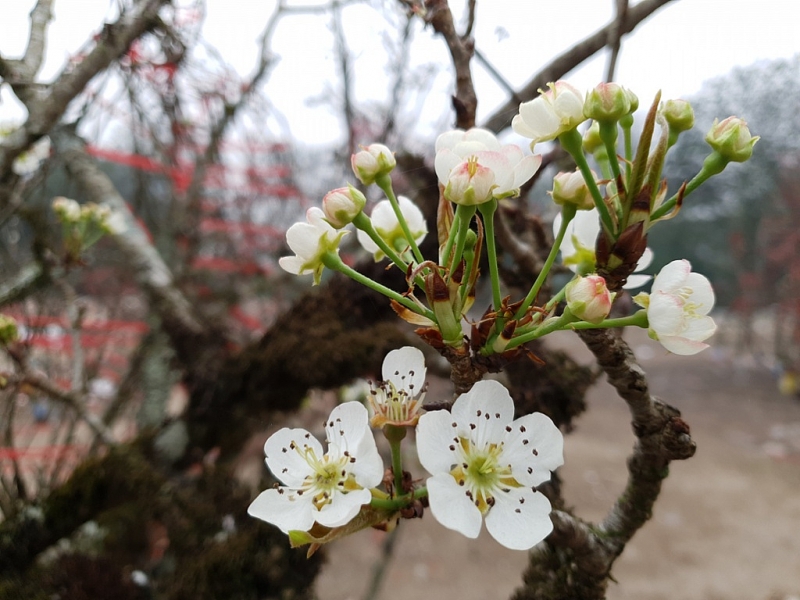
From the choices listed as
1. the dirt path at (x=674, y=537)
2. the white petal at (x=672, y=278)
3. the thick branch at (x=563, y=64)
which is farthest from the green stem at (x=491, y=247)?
the dirt path at (x=674, y=537)

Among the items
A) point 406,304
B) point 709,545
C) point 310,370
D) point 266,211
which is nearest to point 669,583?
point 709,545

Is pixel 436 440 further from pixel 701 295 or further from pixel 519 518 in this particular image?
pixel 701 295

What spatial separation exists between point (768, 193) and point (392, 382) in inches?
161

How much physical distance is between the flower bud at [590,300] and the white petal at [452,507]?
0.44 feet

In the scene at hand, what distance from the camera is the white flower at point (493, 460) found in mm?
324

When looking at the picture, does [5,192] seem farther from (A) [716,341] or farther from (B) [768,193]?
(A) [716,341]

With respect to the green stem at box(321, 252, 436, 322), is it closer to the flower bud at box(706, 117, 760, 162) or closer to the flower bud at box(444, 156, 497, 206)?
the flower bud at box(444, 156, 497, 206)

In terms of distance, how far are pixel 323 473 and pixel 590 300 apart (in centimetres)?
22

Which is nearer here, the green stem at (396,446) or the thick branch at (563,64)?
the green stem at (396,446)

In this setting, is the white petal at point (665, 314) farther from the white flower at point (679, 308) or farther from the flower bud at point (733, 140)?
the flower bud at point (733, 140)

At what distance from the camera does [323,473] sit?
0.37 metres

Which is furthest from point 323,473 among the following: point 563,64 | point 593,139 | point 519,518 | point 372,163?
point 563,64

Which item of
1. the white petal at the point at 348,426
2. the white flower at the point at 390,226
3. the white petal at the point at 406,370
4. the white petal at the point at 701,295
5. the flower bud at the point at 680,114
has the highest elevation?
the flower bud at the point at 680,114

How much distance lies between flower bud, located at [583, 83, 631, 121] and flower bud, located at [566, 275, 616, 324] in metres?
0.11
